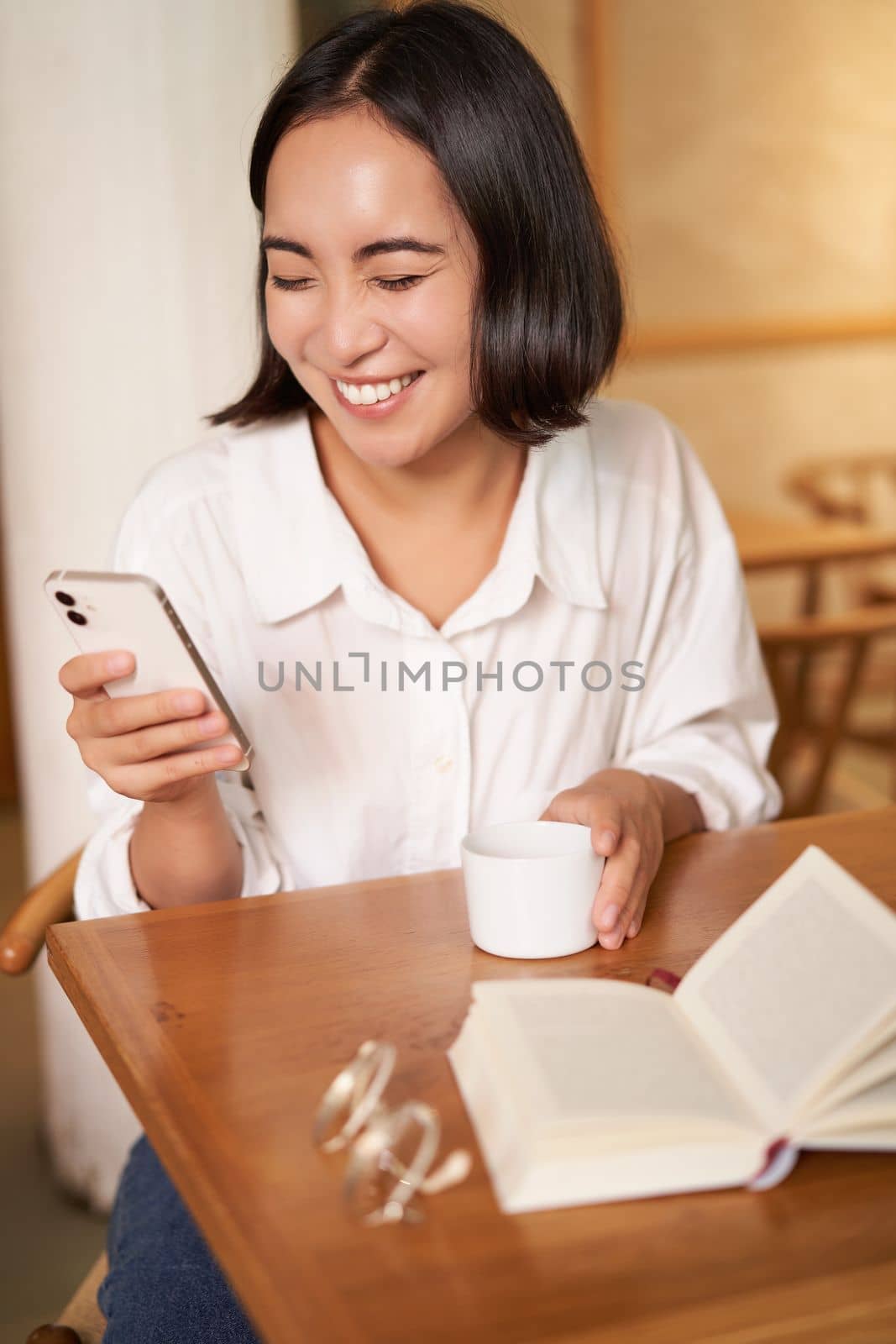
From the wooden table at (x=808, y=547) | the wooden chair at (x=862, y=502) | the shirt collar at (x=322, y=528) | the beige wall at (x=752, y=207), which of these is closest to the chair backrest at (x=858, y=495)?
the wooden chair at (x=862, y=502)

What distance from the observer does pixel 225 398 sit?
188cm

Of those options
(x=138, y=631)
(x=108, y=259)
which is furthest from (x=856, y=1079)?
(x=108, y=259)

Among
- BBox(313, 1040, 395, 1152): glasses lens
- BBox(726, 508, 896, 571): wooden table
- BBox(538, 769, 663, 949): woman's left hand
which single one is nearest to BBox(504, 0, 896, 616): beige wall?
BBox(726, 508, 896, 571): wooden table

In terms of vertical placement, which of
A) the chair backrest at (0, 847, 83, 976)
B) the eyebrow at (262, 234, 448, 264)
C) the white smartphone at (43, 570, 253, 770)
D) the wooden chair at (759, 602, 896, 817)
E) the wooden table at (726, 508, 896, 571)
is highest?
the eyebrow at (262, 234, 448, 264)

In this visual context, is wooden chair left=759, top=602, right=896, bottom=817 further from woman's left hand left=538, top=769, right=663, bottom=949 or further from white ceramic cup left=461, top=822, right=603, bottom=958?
white ceramic cup left=461, top=822, right=603, bottom=958

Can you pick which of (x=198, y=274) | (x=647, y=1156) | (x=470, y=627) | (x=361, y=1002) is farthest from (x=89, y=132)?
(x=647, y=1156)

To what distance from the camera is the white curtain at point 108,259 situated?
1.77 metres

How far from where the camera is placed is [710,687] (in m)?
1.36

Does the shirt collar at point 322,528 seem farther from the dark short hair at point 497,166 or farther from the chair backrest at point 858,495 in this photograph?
the chair backrest at point 858,495

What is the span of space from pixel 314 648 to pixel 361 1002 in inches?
18.7

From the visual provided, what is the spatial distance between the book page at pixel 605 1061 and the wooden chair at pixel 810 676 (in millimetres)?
1685

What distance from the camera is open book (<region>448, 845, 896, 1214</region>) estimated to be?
0.65m

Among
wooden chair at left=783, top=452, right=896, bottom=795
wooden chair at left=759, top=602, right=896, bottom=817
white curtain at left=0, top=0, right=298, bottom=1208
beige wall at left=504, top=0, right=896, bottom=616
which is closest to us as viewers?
white curtain at left=0, top=0, right=298, bottom=1208

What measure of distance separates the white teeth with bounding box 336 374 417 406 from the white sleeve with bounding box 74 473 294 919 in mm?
219
